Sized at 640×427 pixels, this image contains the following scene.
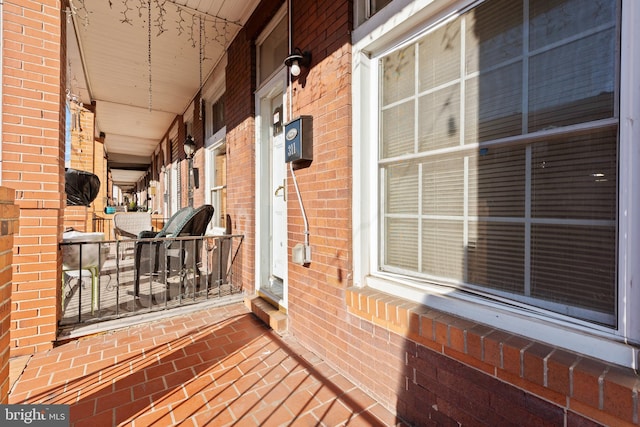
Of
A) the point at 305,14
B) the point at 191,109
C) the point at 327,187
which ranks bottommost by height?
the point at 327,187

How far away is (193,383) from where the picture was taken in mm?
2076

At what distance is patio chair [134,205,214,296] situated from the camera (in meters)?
3.38

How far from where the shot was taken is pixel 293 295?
2754 millimetres

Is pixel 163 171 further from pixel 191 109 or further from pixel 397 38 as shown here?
pixel 397 38

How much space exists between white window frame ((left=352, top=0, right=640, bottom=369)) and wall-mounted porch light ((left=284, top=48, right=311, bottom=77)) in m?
0.54

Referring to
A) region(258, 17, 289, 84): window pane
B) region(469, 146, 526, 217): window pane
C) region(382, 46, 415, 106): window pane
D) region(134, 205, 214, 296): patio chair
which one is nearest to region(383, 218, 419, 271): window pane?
region(469, 146, 526, 217): window pane

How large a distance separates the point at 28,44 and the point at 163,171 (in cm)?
796

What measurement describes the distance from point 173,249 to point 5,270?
2.50m

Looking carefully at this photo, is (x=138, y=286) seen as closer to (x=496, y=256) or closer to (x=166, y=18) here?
(x=166, y=18)

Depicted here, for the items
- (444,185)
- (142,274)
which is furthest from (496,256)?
(142,274)

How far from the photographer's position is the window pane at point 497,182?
1.36 meters


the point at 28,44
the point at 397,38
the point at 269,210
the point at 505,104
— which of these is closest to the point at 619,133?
the point at 505,104

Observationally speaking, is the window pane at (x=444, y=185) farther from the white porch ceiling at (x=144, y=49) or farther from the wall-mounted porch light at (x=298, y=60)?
the white porch ceiling at (x=144, y=49)

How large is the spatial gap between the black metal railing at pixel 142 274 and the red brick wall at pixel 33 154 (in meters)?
0.29
